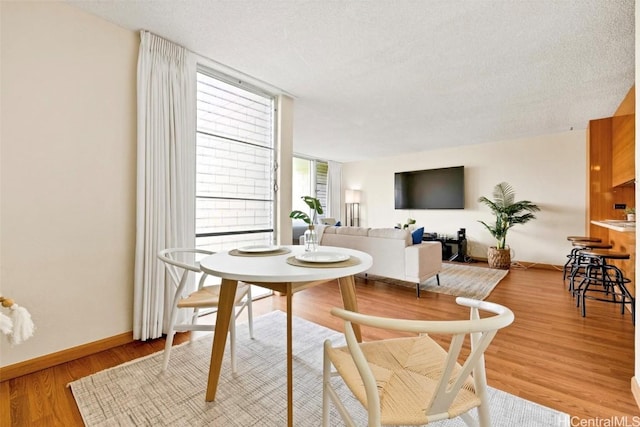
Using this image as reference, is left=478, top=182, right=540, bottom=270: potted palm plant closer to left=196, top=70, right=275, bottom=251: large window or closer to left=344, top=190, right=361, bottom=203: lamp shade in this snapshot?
left=344, top=190, right=361, bottom=203: lamp shade

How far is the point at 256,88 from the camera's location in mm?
3104

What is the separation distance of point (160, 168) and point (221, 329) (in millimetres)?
1466

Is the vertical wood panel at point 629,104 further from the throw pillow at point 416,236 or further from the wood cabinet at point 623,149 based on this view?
the throw pillow at point 416,236

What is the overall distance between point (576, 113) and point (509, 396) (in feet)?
13.7

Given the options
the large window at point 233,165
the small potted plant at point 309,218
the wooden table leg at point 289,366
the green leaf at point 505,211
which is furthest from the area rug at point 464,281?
the wooden table leg at point 289,366

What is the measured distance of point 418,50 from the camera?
2352 millimetres

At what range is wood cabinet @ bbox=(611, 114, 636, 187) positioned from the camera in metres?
2.86

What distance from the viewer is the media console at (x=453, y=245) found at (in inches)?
216

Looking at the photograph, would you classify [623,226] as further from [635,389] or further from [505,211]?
[505,211]

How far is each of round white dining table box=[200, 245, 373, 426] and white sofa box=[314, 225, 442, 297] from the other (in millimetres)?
1861

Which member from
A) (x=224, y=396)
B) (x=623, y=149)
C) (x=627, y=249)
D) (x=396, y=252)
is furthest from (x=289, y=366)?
(x=623, y=149)

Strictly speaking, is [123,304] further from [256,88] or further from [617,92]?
[617,92]

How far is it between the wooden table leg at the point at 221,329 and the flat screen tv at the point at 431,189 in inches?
213
